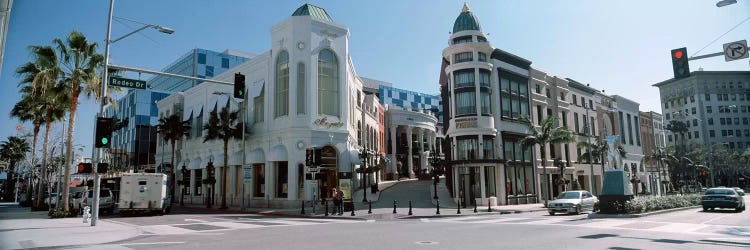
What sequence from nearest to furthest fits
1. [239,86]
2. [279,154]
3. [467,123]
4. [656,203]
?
1. [239,86]
2. [656,203]
3. [279,154]
4. [467,123]

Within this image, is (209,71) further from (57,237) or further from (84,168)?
(57,237)

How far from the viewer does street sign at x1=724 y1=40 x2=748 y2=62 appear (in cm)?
1355

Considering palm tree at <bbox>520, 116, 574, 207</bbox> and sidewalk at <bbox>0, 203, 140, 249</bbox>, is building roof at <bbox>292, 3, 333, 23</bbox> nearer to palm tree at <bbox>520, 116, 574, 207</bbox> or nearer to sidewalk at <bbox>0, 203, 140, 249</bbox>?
palm tree at <bbox>520, 116, 574, 207</bbox>

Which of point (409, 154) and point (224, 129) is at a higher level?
point (224, 129)

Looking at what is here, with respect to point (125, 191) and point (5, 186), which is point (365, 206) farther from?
point (5, 186)

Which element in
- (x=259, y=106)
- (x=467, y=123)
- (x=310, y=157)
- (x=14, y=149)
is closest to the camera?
(x=310, y=157)

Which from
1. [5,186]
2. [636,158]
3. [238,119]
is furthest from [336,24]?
[5,186]

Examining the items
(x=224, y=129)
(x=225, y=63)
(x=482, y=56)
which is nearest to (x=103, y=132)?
(x=224, y=129)

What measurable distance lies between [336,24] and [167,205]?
65.1ft

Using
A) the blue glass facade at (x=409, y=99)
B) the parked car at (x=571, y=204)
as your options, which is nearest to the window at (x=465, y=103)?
the parked car at (x=571, y=204)

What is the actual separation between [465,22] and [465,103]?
8.63 m

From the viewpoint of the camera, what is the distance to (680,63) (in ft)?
49.9

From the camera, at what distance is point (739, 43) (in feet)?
44.9

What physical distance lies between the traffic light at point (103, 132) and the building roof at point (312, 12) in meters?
22.6
